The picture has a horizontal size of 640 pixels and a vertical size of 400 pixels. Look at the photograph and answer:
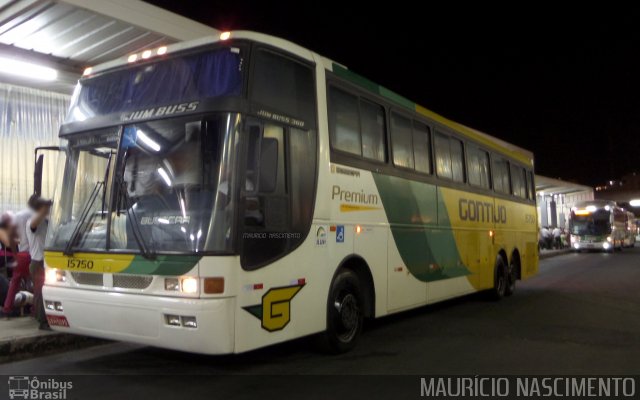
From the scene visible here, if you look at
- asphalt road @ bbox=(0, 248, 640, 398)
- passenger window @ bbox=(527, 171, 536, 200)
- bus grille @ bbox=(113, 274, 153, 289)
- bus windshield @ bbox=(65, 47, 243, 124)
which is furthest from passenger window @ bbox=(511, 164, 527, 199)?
bus grille @ bbox=(113, 274, 153, 289)

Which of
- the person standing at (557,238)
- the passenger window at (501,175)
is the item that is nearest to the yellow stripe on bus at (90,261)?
the passenger window at (501,175)

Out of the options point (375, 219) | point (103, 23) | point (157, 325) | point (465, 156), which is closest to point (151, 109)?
point (157, 325)

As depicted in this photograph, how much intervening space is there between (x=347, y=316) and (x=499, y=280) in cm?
661

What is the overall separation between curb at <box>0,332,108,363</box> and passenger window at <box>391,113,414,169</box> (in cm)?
506

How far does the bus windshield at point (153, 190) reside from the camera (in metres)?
5.18

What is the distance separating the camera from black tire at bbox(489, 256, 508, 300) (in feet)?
39.5

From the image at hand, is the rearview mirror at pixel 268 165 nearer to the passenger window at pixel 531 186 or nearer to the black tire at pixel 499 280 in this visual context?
the black tire at pixel 499 280

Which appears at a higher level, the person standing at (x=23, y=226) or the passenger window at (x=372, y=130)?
the passenger window at (x=372, y=130)

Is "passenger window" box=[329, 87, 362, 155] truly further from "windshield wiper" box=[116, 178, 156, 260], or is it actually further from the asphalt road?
the asphalt road

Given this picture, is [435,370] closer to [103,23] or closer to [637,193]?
[103,23]

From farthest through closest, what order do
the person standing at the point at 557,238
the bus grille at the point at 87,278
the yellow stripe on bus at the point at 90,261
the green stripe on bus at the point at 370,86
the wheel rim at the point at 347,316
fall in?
the person standing at the point at 557,238 < the green stripe on bus at the point at 370,86 < the wheel rim at the point at 347,316 < the bus grille at the point at 87,278 < the yellow stripe on bus at the point at 90,261

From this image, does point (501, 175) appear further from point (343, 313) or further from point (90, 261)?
point (90, 261)

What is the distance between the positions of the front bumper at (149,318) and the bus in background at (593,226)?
35.9m

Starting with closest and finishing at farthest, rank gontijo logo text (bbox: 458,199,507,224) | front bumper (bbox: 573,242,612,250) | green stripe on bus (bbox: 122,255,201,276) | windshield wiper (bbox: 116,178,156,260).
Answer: green stripe on bus (bbox: 122,255,201,276) → windshield wiper (bbox: 116,178,156,260) → gontijo logo text (bbox: 458,199,507,224) → front bumper (bbox: 573,242,612,250)
